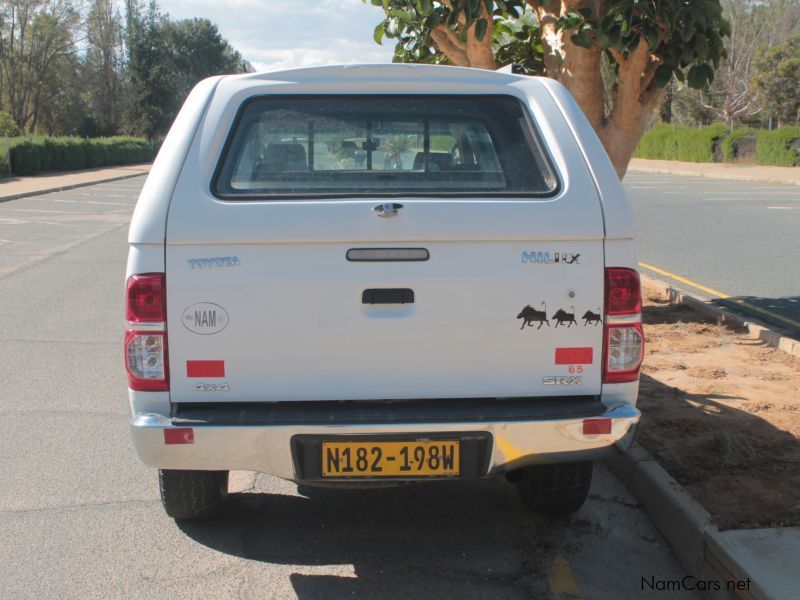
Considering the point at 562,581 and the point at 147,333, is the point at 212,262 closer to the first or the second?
the point at 147,333

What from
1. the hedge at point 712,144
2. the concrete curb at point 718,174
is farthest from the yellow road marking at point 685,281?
the hedge at point 712,144

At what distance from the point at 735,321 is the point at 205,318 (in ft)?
19.1

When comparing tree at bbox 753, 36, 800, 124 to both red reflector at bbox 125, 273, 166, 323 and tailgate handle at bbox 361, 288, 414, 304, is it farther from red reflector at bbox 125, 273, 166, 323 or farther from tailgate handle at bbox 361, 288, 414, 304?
red reflector at bbox 125, 273, 166, 323

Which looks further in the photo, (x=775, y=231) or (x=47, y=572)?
(x=775, y=231)

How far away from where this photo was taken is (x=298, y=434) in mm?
3188

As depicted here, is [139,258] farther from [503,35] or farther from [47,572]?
[503,35]

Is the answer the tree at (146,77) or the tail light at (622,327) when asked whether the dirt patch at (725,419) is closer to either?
the tail light at (622,327)

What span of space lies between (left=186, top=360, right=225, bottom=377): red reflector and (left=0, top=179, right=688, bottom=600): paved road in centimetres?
91

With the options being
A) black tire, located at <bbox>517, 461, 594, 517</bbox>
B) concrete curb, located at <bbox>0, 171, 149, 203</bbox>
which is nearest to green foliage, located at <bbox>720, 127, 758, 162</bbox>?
concrete curb, located at <bbox>0, 171, 149, 203</bbox>

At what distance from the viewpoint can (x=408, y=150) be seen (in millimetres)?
4074

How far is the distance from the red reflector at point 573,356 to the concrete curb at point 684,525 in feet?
1.35

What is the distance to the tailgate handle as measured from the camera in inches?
128

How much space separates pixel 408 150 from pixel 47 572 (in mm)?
2399

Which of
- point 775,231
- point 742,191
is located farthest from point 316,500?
point 742,191
